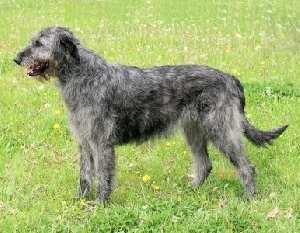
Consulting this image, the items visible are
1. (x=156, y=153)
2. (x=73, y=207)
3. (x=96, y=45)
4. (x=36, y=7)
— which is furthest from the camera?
(x=36, y=7)

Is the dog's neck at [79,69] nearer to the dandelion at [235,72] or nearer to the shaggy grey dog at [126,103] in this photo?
the shaggy grey dog at [126,103]

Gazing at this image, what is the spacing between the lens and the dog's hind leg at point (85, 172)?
8.26 m

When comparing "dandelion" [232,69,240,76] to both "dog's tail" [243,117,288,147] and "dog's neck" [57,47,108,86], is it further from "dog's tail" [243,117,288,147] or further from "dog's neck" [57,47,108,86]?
"dog's neck" [57,47,108,86]

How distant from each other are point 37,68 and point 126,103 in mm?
1196

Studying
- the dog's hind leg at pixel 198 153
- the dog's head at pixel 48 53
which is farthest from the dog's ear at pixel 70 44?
the dog's hind leg at pixel 198 153

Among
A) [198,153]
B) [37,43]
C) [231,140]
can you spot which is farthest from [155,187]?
[37,43]

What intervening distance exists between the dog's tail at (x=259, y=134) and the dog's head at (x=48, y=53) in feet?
8.16

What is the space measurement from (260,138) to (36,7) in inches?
547

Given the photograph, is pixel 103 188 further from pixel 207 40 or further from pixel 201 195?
pixel 207 40

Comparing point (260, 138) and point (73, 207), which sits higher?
point (260, 138)

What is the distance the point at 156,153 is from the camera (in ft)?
31.6

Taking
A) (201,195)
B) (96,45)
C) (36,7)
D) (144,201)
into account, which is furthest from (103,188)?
(36,7)

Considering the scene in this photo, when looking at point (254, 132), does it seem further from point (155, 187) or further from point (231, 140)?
point (155, 187)

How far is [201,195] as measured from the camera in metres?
8.16
